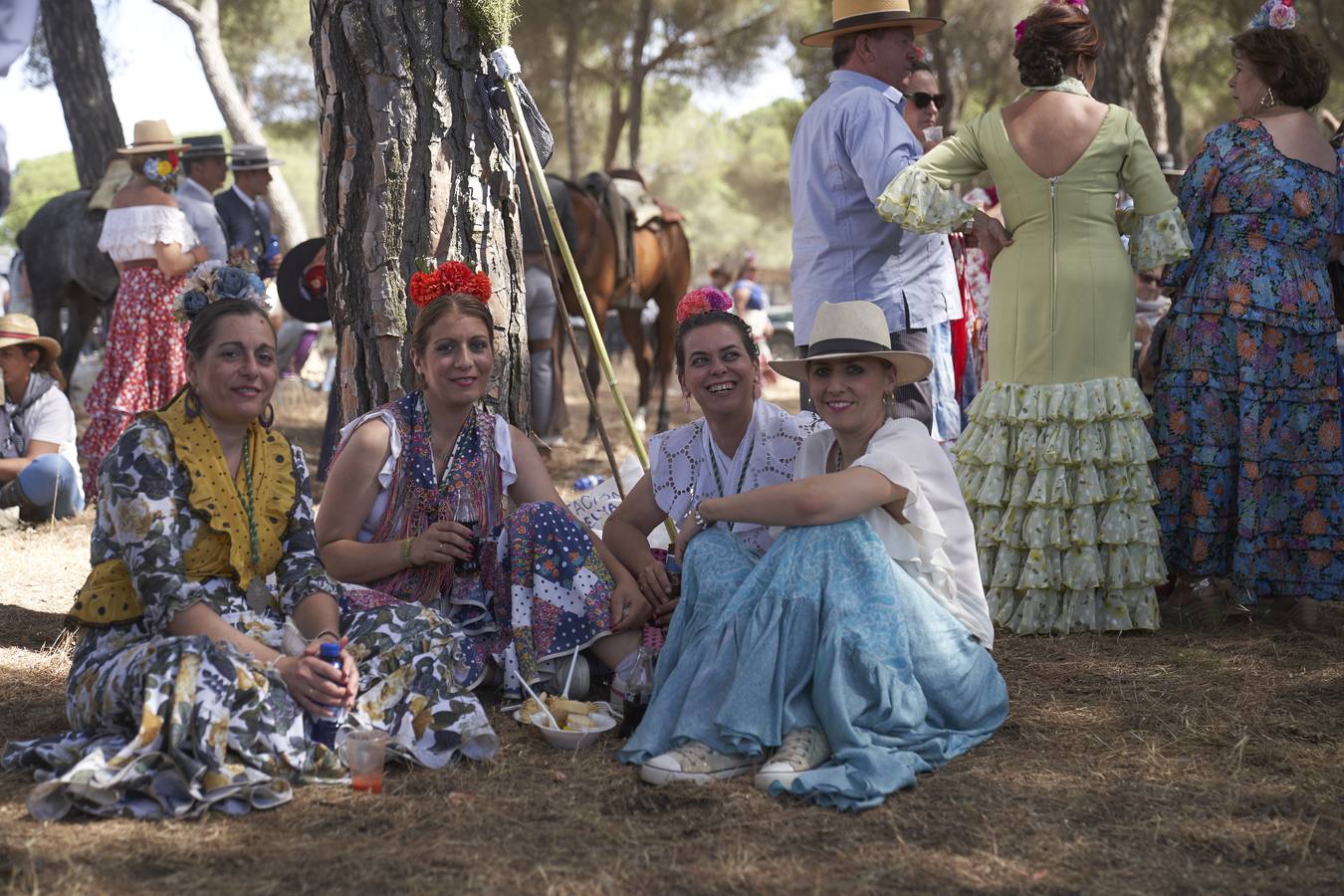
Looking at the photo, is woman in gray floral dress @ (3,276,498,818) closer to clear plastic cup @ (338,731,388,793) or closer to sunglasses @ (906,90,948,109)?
clear plastic cup @ (338,731,388,793)

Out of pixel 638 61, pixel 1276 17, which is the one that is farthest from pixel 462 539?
pixel 638 61

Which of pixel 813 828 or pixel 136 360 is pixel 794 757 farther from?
pixel 136 360

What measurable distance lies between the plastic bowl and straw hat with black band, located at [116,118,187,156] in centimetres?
532

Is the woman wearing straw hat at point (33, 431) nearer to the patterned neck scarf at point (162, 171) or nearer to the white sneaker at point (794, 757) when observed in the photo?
the patterned neck scarf at point (162, 171)

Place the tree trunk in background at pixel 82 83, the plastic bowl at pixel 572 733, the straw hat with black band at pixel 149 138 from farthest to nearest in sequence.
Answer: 1. the tree trunk in background at pixel 82 83
2. the straw hat with black band at pixel 149 138
3. the plastic bowl at pixel 572 733

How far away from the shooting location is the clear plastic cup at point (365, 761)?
2.91m

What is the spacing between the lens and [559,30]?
20.1 metres

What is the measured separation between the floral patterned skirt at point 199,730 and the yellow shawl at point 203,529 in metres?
0.08

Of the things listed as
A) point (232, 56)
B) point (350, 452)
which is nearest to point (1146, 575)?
point (350, 452)

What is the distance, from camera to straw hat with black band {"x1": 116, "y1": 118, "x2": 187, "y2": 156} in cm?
745

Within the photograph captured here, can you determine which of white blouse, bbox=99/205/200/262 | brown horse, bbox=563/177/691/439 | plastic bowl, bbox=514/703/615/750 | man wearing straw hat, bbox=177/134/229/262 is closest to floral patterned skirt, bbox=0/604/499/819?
plastic bowl, bbox=514/703/615/750

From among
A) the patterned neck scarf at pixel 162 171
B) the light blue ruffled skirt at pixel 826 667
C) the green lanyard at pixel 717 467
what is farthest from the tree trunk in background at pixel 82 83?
the light blue ruffled skirt at pixel 826 667

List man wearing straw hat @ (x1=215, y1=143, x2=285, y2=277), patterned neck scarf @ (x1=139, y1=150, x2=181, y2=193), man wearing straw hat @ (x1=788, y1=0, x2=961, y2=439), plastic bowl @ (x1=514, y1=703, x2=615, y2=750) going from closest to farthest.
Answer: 1. plastic bowl @ (x1=514, y1=703, x2=615, y2=750)
2. man wearing straw hat @ (x1=788, y1=0, x2=961, y2=439)
3. patterned neck scarf @ (x1=139, y1=150, x2=181, y2=193)
4. man wearing straw hat @ (x1=215, y1=143, x2=285, y2=277)

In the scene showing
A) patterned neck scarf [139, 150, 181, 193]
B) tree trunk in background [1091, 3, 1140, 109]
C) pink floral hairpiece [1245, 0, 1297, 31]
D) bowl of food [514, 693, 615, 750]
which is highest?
tree trunk in background [1091, 3, 1140, 109]
